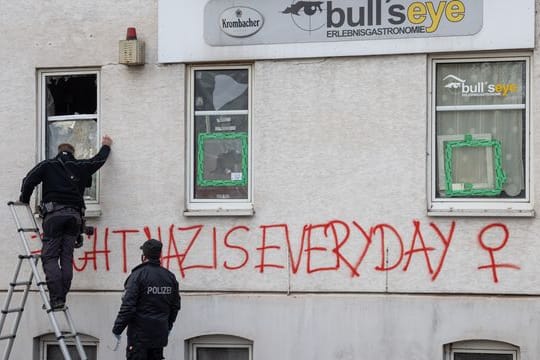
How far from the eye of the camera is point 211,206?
11.4 meters

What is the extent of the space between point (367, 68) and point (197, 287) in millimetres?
2907

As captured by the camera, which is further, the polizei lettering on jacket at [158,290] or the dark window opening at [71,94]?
the dark window opening at [71,94]

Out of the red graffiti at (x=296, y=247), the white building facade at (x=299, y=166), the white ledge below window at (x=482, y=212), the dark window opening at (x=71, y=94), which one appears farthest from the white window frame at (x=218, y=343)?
the dark window opening at (x=71, y=94)

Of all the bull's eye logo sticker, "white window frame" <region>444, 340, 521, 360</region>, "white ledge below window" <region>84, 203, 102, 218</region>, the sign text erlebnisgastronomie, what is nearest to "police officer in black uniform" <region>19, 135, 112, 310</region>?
"white ledge below window" <region>84, 203, 102, 218</region>

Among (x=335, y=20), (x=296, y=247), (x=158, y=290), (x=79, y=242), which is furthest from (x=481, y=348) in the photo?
(x=79, y=242)

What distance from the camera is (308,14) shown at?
11.1 meters

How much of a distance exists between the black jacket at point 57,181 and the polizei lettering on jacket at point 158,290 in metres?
1.73

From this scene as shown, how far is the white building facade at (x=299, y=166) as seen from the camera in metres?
10.6

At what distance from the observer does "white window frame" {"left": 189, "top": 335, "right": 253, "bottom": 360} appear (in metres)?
11.2

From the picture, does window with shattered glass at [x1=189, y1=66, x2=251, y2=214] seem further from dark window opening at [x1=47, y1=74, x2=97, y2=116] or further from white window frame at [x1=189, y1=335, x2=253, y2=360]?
white window frame at [x1=189, y1=335, x2=253, y2=360]

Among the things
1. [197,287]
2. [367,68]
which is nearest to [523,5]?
[367,68]

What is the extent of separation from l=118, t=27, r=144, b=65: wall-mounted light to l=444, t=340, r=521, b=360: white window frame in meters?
4.42

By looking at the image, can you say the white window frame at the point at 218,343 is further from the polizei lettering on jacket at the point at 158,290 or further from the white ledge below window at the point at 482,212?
the white ledge below window at the point at 482,212

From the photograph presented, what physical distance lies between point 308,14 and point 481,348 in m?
3.84
